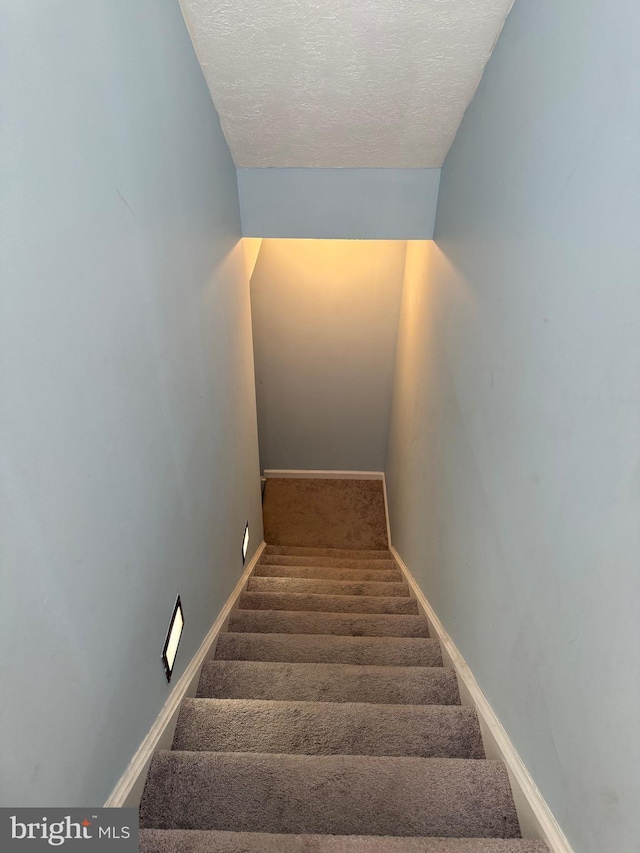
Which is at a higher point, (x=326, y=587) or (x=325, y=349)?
(x=325, y=349)

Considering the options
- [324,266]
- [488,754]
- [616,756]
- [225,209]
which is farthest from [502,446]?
[324,266]

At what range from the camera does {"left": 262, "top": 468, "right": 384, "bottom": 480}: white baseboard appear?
600cm

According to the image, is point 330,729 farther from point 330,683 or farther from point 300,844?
point 300,844

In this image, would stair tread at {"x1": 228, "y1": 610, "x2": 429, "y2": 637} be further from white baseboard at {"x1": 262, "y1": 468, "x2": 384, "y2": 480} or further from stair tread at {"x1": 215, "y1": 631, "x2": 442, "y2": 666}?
white baseboard at {"x1": 262, "y1": 468, "x2": 384, "y2": 480}

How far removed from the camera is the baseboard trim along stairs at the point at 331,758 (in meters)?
1.21

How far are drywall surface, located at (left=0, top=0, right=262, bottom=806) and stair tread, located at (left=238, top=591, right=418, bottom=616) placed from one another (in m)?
1.06

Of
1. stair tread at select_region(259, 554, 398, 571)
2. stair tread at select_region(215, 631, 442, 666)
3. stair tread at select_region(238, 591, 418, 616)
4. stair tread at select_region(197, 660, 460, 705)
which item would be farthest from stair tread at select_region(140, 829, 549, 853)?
stair tread at select_region(259, 554, 398, 571)

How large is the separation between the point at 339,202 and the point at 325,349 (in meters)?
2.26

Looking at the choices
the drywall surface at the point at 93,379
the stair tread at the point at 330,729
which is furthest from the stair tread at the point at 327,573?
the stair tread at the point at 330,729

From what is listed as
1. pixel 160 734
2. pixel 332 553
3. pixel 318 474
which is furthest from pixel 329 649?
pixel 318 474

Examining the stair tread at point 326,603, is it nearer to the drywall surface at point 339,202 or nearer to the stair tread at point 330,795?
the stair tread at point 330,795

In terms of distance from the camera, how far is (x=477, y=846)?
113 centimetres

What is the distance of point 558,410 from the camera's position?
1.16m

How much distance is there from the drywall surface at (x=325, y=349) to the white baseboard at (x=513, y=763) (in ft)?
10.8
